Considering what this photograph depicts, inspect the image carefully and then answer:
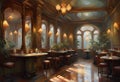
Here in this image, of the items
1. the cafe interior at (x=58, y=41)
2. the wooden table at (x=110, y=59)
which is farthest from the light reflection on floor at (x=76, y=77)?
the wooden table at (x=110, y=59)

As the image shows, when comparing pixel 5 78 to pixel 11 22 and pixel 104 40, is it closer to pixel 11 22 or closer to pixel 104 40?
pixel 11 22

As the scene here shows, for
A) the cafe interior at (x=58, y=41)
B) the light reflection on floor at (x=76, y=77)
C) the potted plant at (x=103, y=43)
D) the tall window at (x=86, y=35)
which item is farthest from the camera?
the tall window at (x=86, y=35)

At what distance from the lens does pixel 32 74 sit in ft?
25.5

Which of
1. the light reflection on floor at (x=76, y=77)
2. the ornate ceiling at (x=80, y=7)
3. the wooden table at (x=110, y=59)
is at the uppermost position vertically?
the ornate ceiling at (x=80, y=7)

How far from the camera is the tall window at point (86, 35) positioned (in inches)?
795

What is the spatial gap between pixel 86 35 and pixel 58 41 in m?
4.46

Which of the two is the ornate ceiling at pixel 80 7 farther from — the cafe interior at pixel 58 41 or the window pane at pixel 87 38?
the window pane at pixel 87 38

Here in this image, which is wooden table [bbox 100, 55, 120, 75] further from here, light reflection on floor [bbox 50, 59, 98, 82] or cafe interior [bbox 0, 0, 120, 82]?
light reflection on floor [bbox 50, 59, 98, 82]

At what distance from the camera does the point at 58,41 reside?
1759 cm

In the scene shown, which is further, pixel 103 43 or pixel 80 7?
pixel 103 43

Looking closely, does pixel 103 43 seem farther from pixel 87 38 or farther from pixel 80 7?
pixel 80 7

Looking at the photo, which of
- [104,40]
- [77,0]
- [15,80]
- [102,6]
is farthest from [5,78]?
[104,40]

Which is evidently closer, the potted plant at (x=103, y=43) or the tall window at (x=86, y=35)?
the potted plant at (x=103, y=43)

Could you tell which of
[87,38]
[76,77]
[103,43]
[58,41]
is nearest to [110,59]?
[76,77]
